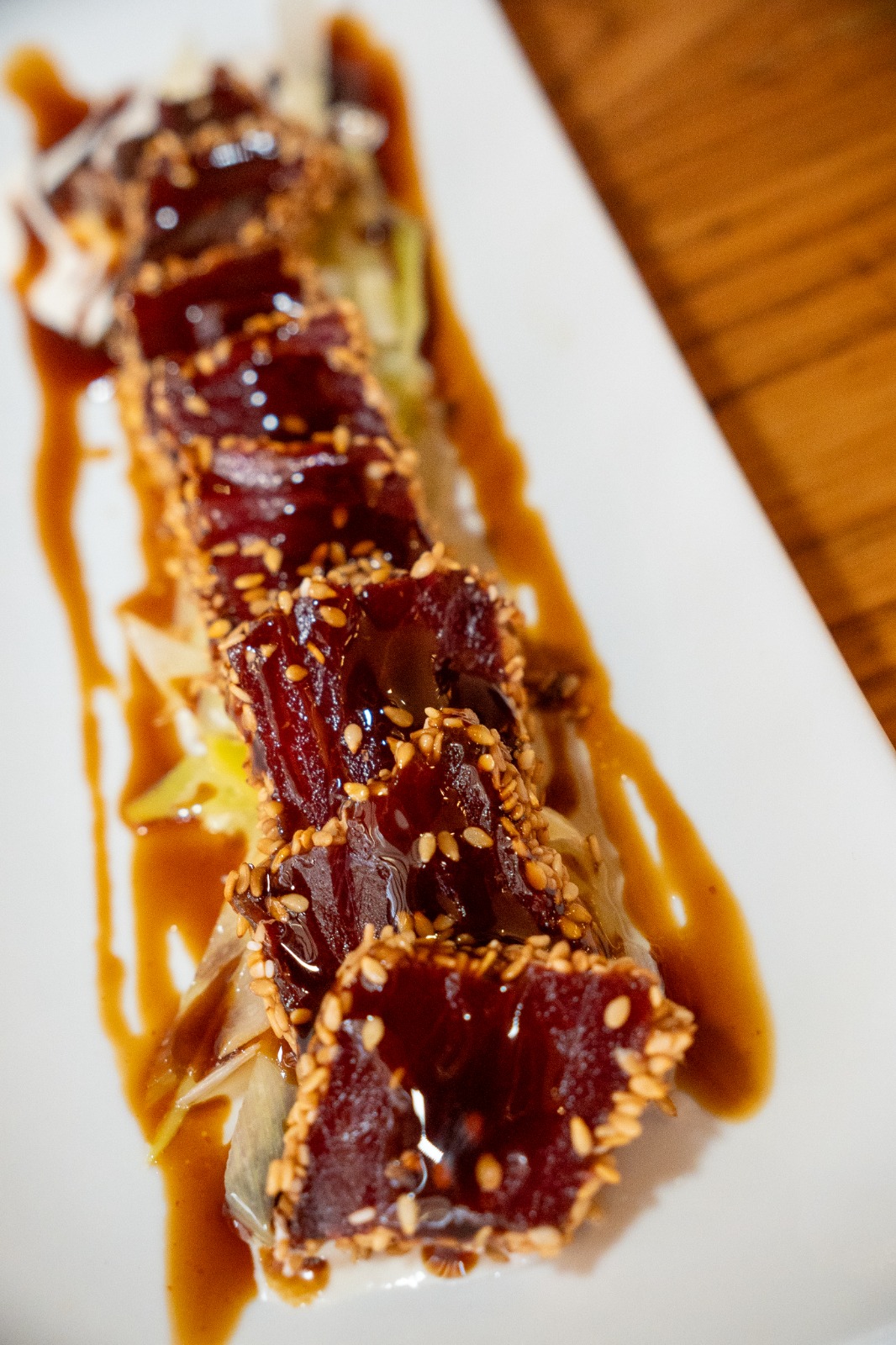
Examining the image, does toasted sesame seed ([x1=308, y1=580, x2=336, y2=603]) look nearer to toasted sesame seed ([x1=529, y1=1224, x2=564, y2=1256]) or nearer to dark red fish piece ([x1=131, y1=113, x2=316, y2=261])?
toasted sesame seed ([x1=529, y1=1224, x2=564, y2=1256])

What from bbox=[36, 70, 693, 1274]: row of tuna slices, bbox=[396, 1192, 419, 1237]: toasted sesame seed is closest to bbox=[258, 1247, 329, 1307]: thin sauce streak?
bbox=[36, 70, 693, 1274]: row of tuna slices

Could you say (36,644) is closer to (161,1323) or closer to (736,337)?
(161,1323)

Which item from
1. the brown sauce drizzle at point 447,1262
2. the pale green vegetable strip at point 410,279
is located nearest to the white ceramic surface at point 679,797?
the brown sauce drizzle at point 447,1262

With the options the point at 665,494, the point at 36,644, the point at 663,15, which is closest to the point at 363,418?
the point at 665,494

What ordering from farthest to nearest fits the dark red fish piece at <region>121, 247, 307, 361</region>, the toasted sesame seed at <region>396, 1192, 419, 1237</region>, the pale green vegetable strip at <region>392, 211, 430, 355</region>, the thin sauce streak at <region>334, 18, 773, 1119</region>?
1. the pale green vegetable strip at <region>392, 211, 430, 355</region>
2. the dark red fish piece at <region>121, 247, 307, 361</region>
3. the thin sauce streak at <region>334, 18, 773, 1119</region>
4. the toasted sesame seed at <region>396, 1192, 419, 1237</region>

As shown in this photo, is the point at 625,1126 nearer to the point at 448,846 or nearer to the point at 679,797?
the point at 448,846

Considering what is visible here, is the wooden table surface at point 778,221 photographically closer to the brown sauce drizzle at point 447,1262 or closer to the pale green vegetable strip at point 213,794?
the brown sauce drizzle at point 447,1262
